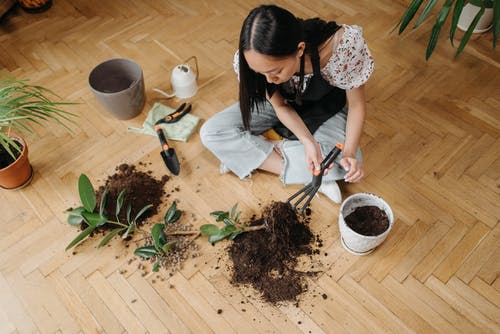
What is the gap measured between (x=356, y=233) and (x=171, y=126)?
87 cm

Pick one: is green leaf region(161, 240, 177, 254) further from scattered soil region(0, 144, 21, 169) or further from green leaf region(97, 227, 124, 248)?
scattered soil region(0, 144, 21, 169)

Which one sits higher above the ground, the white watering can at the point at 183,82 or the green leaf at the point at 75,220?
the white watering can at the point at 183,82

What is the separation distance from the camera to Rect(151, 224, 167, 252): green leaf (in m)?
1.32

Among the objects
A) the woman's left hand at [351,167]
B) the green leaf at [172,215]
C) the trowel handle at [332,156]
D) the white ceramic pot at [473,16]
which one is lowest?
the green leaf at [172,215]

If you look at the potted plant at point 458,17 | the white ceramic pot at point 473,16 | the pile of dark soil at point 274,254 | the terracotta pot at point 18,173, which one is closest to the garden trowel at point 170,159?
the pile of dark soil at point 274,254

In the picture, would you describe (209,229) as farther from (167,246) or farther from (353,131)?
(353,131)

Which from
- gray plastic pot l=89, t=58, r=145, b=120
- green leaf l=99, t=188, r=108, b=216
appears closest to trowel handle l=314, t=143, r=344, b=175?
green leaf l=99, t=188, r=108, b=216

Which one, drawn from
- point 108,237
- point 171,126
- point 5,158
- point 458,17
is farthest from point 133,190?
point 458,17

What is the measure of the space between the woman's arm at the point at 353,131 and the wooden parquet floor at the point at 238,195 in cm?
23

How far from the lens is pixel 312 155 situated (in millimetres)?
1327

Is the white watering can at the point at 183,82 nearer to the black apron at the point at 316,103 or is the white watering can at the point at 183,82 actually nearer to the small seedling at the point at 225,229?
the black apron at the point at 316,103

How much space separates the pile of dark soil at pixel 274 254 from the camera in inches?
50.3

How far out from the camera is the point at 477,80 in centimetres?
181

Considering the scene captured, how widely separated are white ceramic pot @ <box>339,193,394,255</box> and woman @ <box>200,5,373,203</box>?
75 millimetres
